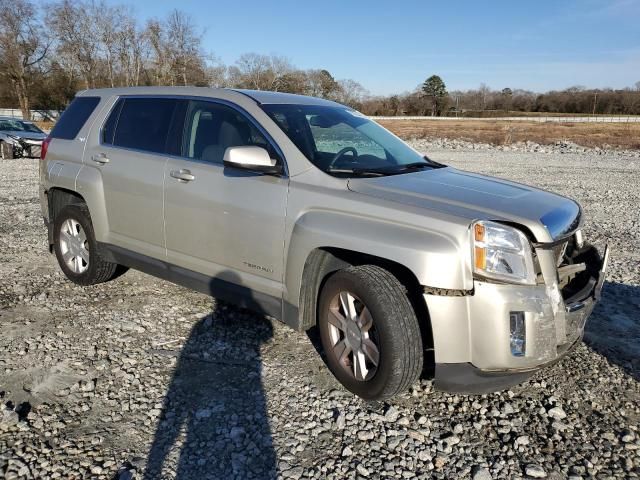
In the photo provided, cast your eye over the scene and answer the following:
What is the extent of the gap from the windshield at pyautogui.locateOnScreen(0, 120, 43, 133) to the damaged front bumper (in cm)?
1926

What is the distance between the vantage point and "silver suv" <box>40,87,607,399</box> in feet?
9.61

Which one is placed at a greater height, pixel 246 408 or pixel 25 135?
pixel 25 135

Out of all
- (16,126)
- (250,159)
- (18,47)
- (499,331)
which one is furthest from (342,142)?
(18,47)

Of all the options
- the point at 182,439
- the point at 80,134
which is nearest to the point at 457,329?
the point at 182,439

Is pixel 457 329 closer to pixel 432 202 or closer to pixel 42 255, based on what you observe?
pixel 432 202

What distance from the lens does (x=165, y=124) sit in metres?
4.53

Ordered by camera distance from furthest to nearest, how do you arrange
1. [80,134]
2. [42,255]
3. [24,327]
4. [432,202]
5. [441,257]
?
[42,255] → [80,134] → [24,327] → [432,202] → [441,257]

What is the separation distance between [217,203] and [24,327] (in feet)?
6.54

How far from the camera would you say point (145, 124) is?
4.70 metres

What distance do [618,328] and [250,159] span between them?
3.38 metres

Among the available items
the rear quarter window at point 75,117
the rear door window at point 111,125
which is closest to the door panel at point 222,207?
the rear door window at point 111,125

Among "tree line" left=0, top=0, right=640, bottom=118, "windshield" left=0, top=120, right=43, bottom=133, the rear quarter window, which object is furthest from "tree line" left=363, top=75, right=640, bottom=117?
the rear quarter window

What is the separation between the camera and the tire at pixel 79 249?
5.12m

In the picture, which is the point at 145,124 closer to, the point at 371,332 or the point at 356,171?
the point at 356,171
